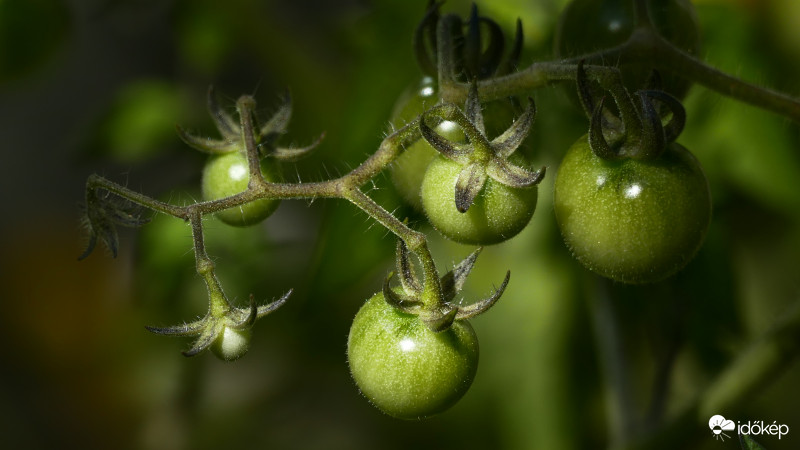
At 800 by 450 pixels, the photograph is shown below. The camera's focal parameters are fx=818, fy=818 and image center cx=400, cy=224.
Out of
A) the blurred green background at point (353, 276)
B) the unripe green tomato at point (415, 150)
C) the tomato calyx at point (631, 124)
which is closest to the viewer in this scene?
the tomato calyx at point (631, 124)

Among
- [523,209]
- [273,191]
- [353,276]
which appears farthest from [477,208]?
[353,276]

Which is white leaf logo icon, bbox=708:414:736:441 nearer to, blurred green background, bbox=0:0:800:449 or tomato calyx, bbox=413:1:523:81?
blurred green background, bbox=0:0:800:449

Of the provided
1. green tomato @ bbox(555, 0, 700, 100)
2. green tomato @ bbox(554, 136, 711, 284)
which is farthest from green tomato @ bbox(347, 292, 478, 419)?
green tomato @ bbox(555, 0, 700, 100)

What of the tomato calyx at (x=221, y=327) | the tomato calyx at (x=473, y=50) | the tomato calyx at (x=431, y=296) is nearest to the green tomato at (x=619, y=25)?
the tomato calyx at (x=473, y=50)

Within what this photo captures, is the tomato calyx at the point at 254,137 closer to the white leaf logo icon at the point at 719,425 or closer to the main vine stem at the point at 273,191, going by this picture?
the main vine stem at the point at 273,191

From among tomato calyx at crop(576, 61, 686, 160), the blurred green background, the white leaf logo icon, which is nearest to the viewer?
tomato calyx at crop(576, 61, 686, 160)

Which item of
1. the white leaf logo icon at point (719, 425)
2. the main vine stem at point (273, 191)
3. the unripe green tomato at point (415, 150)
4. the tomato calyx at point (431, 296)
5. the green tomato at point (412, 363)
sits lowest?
the white leaf logo icon at point (719, 425)
